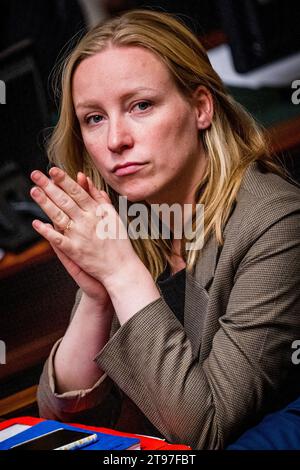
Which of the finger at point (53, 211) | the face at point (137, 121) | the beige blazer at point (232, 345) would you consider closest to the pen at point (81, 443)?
the beige blazer at point (232, 345)

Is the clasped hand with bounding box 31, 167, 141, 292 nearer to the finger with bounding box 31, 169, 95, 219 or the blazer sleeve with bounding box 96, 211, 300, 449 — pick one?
the finger with bounding box 31, 169, 95, 219

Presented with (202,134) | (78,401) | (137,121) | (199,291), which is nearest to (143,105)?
(137,121)

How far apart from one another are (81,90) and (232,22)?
1.36 ft

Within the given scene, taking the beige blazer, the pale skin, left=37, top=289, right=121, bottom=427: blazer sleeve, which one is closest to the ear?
the pale skin

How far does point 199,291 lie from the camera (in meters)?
1.31

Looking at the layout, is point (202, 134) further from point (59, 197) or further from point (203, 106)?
point (59, 197)

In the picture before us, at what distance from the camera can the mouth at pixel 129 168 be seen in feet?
4.36

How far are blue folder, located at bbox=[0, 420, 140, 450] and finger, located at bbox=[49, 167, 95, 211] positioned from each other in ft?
1.25

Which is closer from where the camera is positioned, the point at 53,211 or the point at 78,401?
the point at 53,211

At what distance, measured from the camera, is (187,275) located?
135 centimetres

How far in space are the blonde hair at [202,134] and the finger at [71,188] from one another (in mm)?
258

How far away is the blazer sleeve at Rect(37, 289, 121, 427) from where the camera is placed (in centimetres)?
137

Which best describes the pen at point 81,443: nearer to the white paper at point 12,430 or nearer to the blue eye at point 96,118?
the white paper at point 12,430

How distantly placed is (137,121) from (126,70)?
0.10 meters
